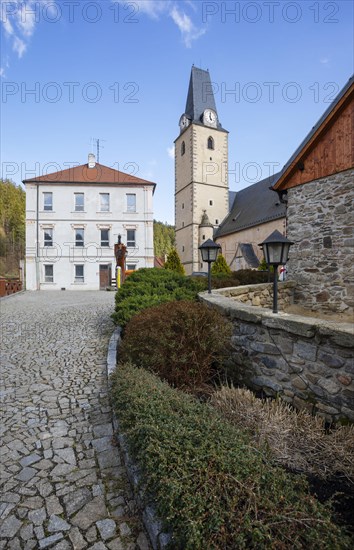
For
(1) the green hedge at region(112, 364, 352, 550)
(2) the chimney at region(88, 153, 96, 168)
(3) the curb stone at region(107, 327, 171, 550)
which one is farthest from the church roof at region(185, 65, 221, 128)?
(1) the green hedge at region(112, 364, 352, 550)

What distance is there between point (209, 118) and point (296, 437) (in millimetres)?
36262

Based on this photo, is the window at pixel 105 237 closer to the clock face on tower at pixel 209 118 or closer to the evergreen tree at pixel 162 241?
the clock face on tower at pixel 209 118

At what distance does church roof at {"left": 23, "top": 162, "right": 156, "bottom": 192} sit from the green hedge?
2712cm

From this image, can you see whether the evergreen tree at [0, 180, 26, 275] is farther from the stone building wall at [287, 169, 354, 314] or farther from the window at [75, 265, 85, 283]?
the stone building wall at [287, 169, 354, 314]

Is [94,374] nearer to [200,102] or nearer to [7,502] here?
[7,502]

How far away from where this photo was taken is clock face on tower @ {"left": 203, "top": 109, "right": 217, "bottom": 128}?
33.4m

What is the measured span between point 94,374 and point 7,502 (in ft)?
7.96

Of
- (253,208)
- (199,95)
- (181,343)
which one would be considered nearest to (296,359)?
(181,343)

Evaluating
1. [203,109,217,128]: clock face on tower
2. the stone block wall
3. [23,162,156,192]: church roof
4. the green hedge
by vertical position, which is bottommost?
the green hedge

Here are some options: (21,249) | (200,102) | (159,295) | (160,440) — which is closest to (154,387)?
(160,440)

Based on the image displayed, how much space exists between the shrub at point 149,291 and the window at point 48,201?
2167 cm

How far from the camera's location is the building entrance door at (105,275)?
1062 inches

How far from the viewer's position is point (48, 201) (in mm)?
27188

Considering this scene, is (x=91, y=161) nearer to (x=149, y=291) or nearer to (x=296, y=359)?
(x=149, y=291)
